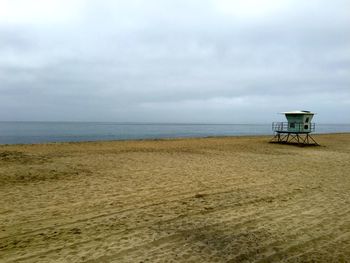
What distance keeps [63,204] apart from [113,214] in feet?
5.71

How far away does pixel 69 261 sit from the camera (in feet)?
17.2

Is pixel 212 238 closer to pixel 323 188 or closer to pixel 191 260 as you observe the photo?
pixel 191 260

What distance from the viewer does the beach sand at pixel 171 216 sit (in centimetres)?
571

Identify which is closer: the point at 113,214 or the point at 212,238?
the point at 212,238

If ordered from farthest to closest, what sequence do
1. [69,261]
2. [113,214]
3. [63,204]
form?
[63,204], [113,214], [69,261]

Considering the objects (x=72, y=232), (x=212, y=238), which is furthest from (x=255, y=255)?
(x=72, y=232)

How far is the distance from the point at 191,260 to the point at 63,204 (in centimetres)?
465

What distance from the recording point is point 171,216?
7.76 metres

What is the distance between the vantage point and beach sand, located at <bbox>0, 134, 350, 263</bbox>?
5.71 m

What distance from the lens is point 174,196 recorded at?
969 centimetres

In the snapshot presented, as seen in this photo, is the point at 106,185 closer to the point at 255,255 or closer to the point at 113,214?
the point at 113,214

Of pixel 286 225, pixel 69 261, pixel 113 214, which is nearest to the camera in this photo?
pixel 69 261

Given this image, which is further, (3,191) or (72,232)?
(3,191)

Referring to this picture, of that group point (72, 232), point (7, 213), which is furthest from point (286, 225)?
point (7, 213)
